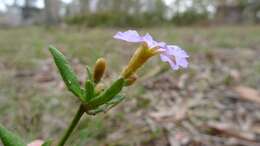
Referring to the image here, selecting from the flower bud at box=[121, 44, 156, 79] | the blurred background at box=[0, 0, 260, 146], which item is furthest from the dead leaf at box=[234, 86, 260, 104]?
the flower bud at box=[121, 44, 156, 79]

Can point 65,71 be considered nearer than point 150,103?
Yes

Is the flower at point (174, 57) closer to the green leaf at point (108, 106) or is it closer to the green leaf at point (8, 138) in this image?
the green leaf at point (108, 106)

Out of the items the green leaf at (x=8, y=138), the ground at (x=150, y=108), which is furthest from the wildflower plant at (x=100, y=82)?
the ground at (x=150, y=108)

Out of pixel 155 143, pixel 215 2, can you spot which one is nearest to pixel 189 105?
→ pixel 155 143

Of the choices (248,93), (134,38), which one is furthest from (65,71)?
(248,93)

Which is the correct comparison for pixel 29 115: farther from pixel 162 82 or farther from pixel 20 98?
pixel 162 82

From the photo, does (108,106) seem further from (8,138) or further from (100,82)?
(8,138)
